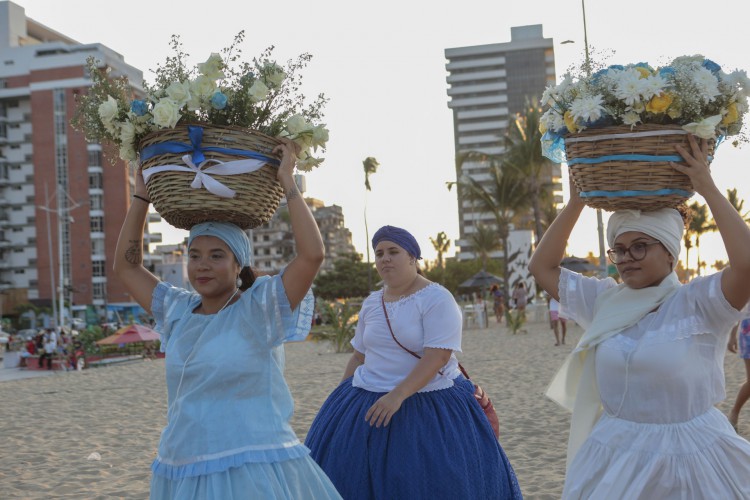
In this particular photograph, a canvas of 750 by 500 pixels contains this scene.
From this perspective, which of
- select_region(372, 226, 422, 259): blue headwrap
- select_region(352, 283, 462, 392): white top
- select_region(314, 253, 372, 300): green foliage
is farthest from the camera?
select_region(314, 253, 372, 300): green foliage

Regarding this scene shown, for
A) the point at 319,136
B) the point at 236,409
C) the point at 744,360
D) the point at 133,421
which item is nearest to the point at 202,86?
the point at 319,136

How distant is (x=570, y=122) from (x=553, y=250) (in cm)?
67

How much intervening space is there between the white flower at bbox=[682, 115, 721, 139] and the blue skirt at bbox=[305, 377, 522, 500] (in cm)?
213

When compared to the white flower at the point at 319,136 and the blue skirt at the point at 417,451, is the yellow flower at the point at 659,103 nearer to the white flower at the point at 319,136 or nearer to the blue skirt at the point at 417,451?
the white flower at the point at 319,136

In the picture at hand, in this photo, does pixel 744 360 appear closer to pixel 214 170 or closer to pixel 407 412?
pixel 407 412

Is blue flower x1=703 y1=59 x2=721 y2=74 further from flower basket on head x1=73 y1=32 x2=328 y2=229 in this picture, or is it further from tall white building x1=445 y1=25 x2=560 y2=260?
tall white building x1=445 y1=25 x2=560 y2=260

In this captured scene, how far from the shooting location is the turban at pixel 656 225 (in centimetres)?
340

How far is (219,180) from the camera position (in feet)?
11.0

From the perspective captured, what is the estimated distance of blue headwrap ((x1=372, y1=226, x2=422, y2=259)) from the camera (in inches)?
197

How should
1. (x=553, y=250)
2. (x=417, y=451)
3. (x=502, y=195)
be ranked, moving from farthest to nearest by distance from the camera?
(x=502, y=195) → (x=417, y=451) → (x=553, y=250)

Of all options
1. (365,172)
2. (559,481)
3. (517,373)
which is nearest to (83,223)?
(365,172)

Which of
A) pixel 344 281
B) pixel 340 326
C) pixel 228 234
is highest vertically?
pixel 228 234

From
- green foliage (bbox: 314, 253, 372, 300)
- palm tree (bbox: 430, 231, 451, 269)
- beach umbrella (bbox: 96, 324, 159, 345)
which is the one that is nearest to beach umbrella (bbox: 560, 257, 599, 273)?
beach umbrella (bbox: 96, 324, 159, 345)

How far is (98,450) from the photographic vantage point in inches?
379
